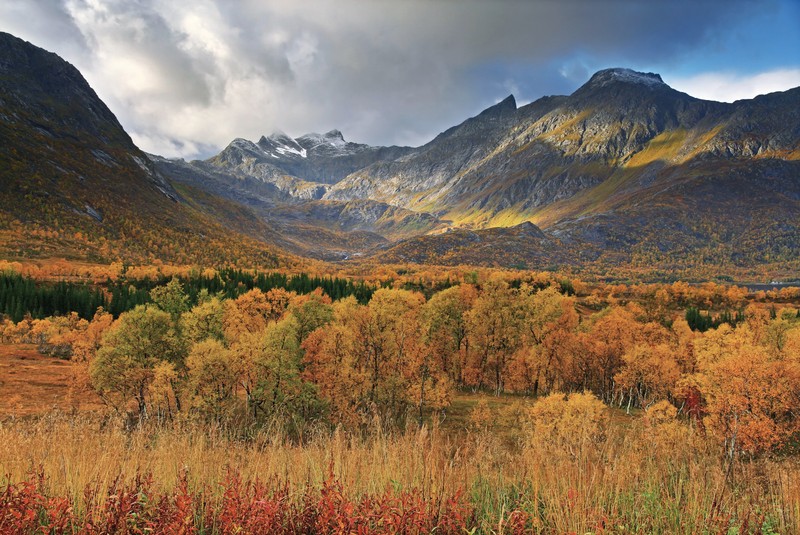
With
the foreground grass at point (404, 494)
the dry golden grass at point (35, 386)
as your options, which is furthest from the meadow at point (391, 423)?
the dry golden grass at point (35, 386)

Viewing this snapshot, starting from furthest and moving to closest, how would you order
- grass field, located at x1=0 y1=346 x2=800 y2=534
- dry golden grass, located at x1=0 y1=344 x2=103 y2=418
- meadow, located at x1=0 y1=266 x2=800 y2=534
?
dry golden grass, located at x1=0 y1=344 x2=103 y2=418, meadow, located at x1=0 y1=266 x2=800 y2=534, grass field, located at x1=0 y1=346 x2=800 y2=534

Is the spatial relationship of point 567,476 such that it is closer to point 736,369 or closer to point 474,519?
point 474,519

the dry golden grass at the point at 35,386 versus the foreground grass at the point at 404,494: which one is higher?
the foreground grass at the point at 404,494

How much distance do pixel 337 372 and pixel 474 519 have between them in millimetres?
37605

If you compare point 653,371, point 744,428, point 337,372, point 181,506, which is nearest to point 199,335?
point 337,372

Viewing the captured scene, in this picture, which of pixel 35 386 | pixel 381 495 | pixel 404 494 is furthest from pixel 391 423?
pixel 35 386

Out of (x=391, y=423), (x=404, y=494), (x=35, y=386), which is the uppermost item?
(x=404, y=494)

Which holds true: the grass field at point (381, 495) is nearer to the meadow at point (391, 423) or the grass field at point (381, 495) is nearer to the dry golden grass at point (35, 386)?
the meadow at point (391, 423)

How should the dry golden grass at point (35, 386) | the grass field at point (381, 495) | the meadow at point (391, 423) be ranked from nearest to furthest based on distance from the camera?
1. the grass field at point (381, 495)
2. the meadow at point (391, 423)
3. the dry golden grass at point (35, 386)

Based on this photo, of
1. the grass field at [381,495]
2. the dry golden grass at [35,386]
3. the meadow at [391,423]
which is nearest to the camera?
the grass field at [381,495]

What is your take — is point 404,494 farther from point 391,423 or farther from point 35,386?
point 35,386

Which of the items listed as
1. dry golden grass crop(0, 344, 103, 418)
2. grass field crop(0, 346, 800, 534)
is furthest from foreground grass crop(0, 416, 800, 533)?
dry golden grass crop(0, 344, 103, 418)

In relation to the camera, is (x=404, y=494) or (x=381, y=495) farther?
(x=381, y=495)

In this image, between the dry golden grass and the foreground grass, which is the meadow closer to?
the foreground grass
